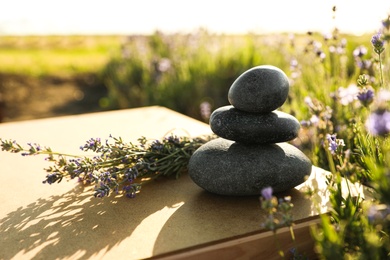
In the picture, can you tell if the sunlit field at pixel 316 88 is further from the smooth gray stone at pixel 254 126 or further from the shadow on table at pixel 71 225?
the shadow on table at pixel 71 225

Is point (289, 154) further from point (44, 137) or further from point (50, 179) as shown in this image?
point (44, 137)

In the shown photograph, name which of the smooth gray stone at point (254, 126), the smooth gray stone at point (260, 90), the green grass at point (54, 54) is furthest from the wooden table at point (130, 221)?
the green grass at point (54, 54)

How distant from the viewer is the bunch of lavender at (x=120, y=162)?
1892mm

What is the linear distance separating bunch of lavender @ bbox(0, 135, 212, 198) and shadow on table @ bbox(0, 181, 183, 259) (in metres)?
0.08

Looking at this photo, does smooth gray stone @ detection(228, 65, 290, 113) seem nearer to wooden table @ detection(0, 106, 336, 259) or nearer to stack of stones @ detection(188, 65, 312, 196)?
stack of stones @ detection(188, 65, 312, 196)

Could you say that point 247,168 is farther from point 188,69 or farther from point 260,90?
point 188,69

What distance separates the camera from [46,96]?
309 inches

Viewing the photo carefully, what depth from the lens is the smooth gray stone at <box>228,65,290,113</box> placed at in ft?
6.54

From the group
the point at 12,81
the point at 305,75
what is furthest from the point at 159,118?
the point at 12,81

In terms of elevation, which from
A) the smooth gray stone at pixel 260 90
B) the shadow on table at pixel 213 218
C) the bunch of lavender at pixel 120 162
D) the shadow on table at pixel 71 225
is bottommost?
the shadow on table at pixel 213 218

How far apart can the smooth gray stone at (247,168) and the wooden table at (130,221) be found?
0.09 m

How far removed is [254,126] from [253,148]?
0.11 metres

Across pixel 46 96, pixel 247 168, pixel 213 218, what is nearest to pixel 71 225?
pixel 213 218

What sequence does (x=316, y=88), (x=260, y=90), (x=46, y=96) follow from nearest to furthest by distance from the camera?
(x=260, y=90) → (x=316, y=88) → (x=46, y=96)
